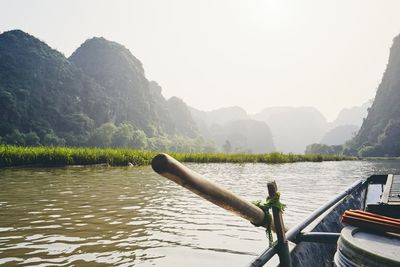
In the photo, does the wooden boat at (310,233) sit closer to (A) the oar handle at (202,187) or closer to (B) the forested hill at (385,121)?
(A) the oar handle at (202,187)

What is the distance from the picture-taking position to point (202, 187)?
6.91ft

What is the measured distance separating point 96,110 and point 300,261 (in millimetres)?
131578

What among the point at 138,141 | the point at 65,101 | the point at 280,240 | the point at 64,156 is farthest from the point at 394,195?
the point at 65,101

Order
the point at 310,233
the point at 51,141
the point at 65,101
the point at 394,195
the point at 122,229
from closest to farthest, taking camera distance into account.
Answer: the point at 310,233, the point at 394,195, the point at 122,229, the point at 51,141, the point at 65,101

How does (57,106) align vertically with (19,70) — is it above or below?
below

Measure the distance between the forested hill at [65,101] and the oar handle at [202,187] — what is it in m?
86.1

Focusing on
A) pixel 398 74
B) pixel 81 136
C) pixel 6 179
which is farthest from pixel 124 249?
pixel 398 74

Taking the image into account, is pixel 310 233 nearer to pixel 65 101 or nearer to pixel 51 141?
pixel 51 141

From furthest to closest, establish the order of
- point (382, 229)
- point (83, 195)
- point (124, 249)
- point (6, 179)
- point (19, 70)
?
1. point (19, 70)
2. point (6, 179)
3. point (83, 195)
4. point (124, 249)
5. point (382, 229)

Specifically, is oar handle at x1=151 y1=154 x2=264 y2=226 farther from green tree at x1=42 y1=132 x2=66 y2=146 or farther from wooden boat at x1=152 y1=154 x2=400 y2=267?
green tree at x1=42 y1=132 x2=66 y2=146

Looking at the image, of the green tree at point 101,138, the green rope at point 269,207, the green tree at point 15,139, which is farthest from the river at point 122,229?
the green tree at point 101,138

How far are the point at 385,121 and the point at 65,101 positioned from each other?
117520 millimetres

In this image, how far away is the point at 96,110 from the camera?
127m

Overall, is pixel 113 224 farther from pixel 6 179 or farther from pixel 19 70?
pixel 19 70
